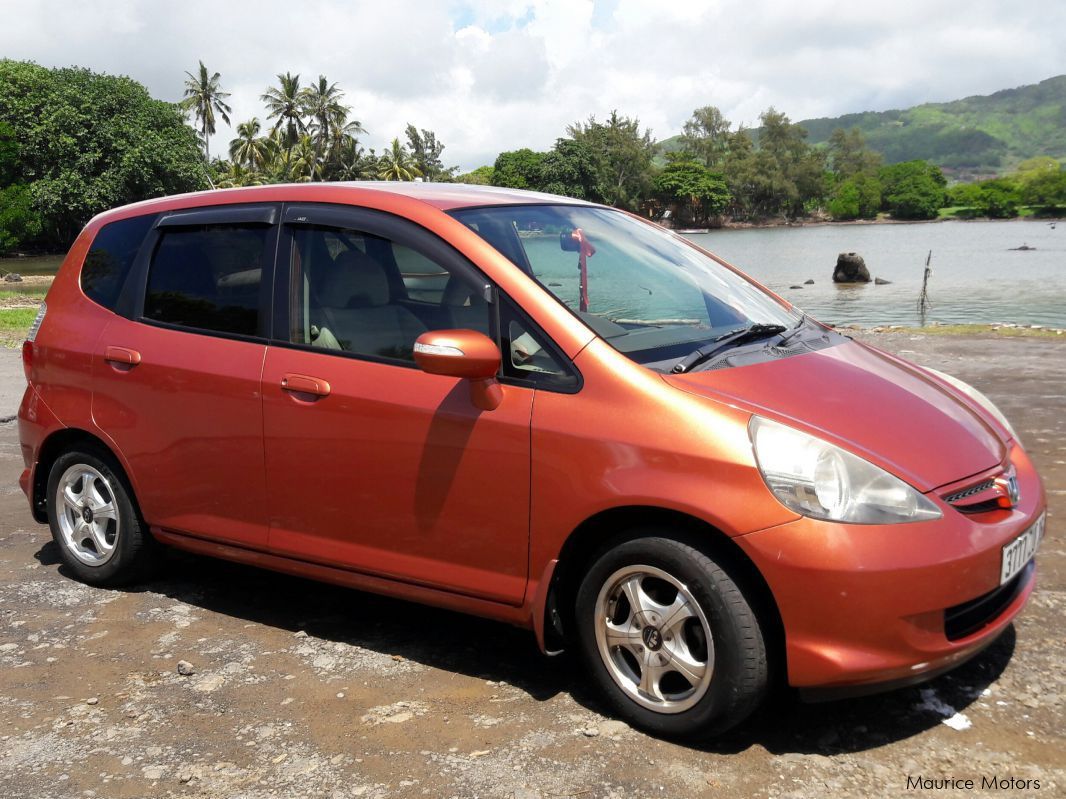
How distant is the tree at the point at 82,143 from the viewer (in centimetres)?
6125

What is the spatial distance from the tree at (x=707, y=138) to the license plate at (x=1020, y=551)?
6306 inches

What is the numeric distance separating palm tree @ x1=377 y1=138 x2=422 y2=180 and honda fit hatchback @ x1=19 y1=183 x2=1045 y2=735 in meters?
95.2

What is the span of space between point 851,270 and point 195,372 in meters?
45.2

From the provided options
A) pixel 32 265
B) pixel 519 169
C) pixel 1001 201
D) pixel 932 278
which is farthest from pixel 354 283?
pixel 1001 201

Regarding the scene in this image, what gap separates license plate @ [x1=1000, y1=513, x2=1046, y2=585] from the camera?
309 cm

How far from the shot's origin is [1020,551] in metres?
3.19

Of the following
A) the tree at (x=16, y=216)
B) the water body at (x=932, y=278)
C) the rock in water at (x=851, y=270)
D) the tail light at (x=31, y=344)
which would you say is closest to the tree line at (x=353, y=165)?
the tree at (x=16, y=216)

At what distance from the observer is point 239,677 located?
3.77 metres

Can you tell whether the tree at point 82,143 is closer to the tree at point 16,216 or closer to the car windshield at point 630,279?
the tree at point 16,216

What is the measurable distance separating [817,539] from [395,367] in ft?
5.30

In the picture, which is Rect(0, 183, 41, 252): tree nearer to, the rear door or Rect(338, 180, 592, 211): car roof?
the rear door

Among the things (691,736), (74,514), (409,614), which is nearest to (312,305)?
(409,614)

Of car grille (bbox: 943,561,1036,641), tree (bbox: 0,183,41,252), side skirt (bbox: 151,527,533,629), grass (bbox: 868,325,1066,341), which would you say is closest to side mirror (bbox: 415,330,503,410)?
side skirt (bbox: 151,527,533,629)

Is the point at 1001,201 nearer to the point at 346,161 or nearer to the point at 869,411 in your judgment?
the point at 346,161
